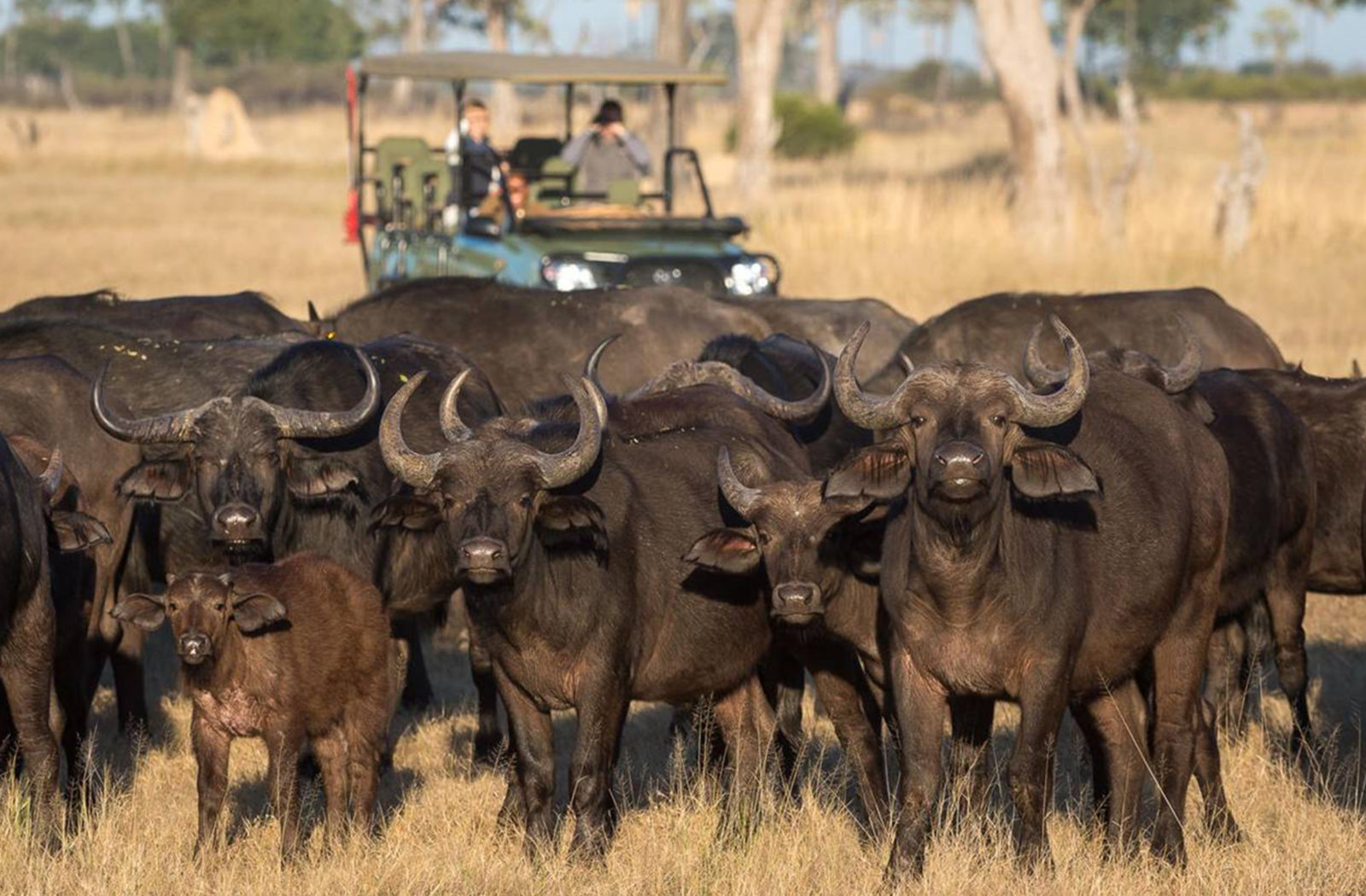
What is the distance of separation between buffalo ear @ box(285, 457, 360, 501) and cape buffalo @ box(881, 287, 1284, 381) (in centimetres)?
452

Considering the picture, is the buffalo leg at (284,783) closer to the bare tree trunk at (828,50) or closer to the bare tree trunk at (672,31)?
the bare tree trunk at (672,31)

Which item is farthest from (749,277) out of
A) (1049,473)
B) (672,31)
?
(672,31)

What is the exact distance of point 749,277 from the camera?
1508 cm

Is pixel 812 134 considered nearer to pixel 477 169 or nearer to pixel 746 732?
pixel 477 169

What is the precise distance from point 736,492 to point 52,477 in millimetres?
2460

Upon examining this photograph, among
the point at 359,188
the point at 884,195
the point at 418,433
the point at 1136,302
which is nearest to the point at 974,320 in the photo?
the point at 1136,302

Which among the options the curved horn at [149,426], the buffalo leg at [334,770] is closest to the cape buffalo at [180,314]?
the curved horn at [149,426]

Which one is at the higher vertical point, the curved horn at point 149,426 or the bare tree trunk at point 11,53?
the curved horn at point 149,426

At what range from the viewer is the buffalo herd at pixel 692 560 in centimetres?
659

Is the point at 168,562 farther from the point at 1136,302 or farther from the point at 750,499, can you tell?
the point at 1136,302

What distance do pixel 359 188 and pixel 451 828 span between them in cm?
1133

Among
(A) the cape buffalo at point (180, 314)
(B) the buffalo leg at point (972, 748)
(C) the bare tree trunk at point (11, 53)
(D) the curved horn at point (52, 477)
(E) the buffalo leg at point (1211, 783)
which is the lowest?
(C) the bare tree trunk at point (11, 53)

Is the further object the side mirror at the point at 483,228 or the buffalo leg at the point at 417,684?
the side mirror at the point at 483,228

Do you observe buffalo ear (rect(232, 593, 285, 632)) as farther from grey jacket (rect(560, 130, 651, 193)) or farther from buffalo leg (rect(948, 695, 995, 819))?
grey jacket (rect(560, 130, 651, 193))
